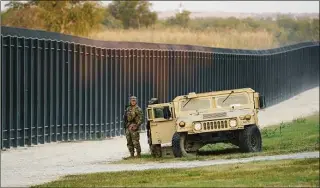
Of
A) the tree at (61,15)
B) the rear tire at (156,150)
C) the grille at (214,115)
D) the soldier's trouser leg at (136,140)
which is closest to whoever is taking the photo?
the grille at (214,115)

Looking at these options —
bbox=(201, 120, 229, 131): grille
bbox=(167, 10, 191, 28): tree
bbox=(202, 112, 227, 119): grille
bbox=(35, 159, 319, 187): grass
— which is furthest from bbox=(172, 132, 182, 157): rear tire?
bbox=(167, 10, 191, 28): tree

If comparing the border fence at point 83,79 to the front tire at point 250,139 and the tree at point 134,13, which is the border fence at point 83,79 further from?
the tree at point 134,13

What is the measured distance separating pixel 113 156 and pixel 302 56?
158ft

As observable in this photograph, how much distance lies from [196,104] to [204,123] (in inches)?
52.9

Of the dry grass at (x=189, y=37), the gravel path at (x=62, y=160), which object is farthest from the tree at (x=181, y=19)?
the gravel path at (x=62, y=160)

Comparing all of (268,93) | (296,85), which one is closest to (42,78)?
(268,93)

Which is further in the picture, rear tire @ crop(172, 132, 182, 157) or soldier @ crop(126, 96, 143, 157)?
soldier @ crop(126, 96, 143, 157)

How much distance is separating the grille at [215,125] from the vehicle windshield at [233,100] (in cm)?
117

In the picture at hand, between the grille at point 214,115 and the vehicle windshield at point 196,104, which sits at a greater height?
the vehicle windshield at point 196,104

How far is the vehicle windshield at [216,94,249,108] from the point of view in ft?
93.6

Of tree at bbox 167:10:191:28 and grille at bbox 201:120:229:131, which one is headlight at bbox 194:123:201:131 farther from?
tree at bbox 167:10:191:28

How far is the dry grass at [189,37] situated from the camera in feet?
224

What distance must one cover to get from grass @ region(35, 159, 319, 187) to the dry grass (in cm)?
4210

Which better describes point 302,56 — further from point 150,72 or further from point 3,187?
point 3,187
